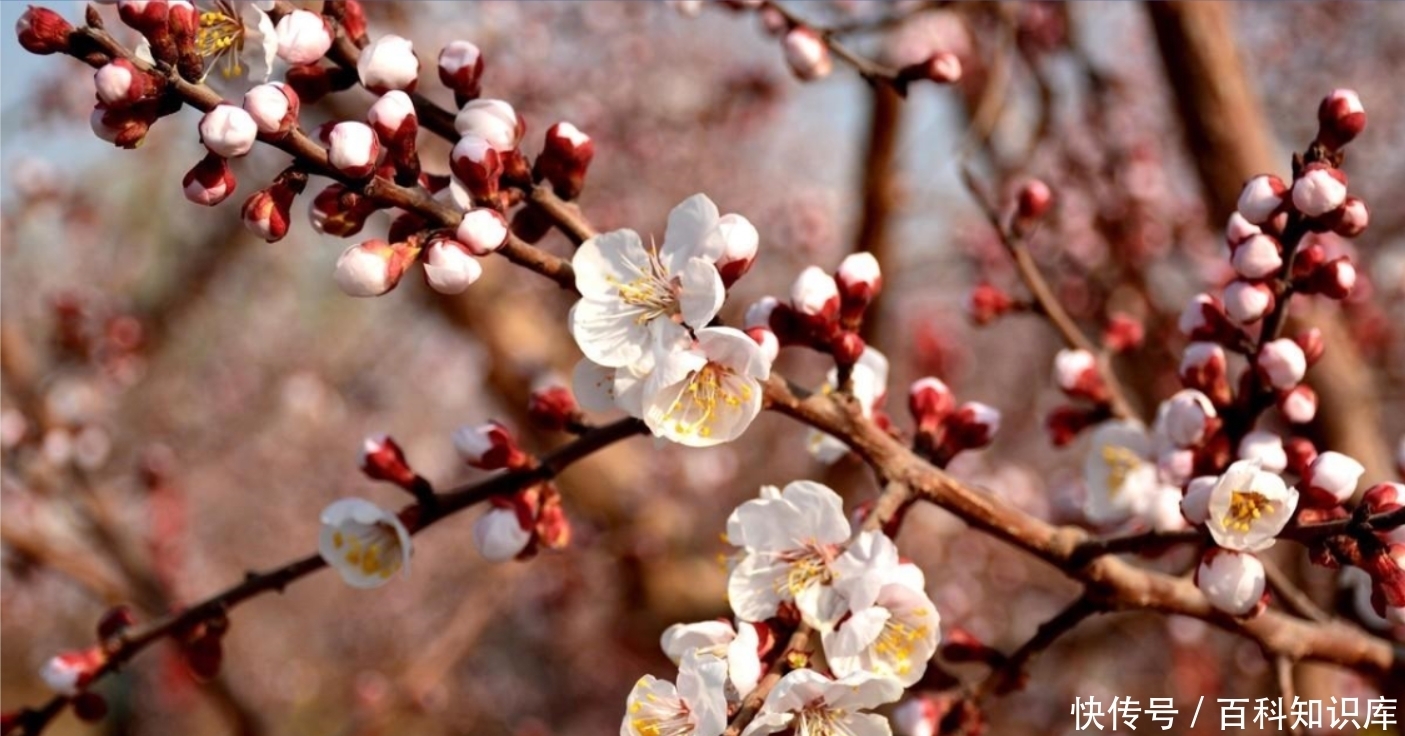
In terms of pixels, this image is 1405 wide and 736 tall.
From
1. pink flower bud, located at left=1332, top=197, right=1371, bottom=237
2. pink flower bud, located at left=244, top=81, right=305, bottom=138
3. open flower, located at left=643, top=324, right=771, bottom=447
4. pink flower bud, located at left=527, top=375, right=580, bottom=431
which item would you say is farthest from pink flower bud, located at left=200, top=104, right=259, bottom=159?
pink flower bud, located at left=1332, top=197, right=1371, bottom=237

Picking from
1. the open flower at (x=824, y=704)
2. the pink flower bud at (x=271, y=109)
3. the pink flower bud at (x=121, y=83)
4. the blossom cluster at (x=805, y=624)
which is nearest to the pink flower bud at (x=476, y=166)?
the pink flower bud at (x=271, y=109)

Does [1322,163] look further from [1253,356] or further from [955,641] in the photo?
[955,641]

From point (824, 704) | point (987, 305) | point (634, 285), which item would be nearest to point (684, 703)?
point (824, 704)

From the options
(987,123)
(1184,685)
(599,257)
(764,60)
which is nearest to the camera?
(599,257)

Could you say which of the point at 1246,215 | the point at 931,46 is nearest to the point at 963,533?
the point at 931,46

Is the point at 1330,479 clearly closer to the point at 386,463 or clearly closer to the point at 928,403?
the point at 928,403

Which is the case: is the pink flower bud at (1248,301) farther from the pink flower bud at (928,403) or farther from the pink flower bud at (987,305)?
the pink flower bud at (987,305)
